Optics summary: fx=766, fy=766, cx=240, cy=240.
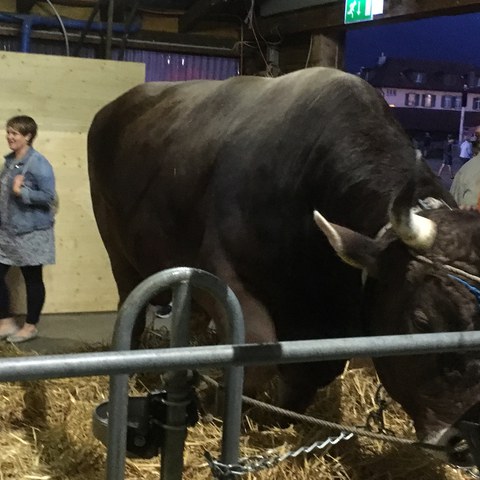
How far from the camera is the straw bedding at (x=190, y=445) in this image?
2.89 m

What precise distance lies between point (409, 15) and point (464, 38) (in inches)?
69.6

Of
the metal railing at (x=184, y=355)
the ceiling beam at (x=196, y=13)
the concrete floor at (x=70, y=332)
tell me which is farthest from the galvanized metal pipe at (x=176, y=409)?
the ceiling beam at (x=196, y=13)

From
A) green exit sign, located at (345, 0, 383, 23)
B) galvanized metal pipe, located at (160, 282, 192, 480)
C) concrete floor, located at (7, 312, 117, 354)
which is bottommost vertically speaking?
concrete floor, located at (7, 312, 117, 354)

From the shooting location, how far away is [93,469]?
2.93 metres

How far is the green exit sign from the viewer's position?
5.58 metres

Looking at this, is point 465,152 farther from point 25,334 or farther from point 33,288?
point 25,334

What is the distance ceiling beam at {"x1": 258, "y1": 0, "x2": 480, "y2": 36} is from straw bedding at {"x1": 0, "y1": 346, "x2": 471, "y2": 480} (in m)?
2.71

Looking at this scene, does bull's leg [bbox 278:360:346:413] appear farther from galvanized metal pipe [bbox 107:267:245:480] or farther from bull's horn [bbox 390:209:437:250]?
galvanized metal pipe [bbox 107:267:245:480]

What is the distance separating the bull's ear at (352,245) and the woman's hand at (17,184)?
3165 mm

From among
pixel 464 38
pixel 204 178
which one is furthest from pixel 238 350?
pixel 464 38

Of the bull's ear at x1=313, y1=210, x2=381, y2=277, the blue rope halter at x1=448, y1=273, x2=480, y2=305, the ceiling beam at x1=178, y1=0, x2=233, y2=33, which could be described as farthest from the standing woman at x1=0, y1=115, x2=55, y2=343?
the blue rope halter at x1=448, y1=273, x2=480, y2=305

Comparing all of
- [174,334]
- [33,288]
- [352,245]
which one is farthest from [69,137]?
[174,334]

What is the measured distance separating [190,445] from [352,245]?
3.51 feet

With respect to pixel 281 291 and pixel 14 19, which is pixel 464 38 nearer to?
pixel 14 19
